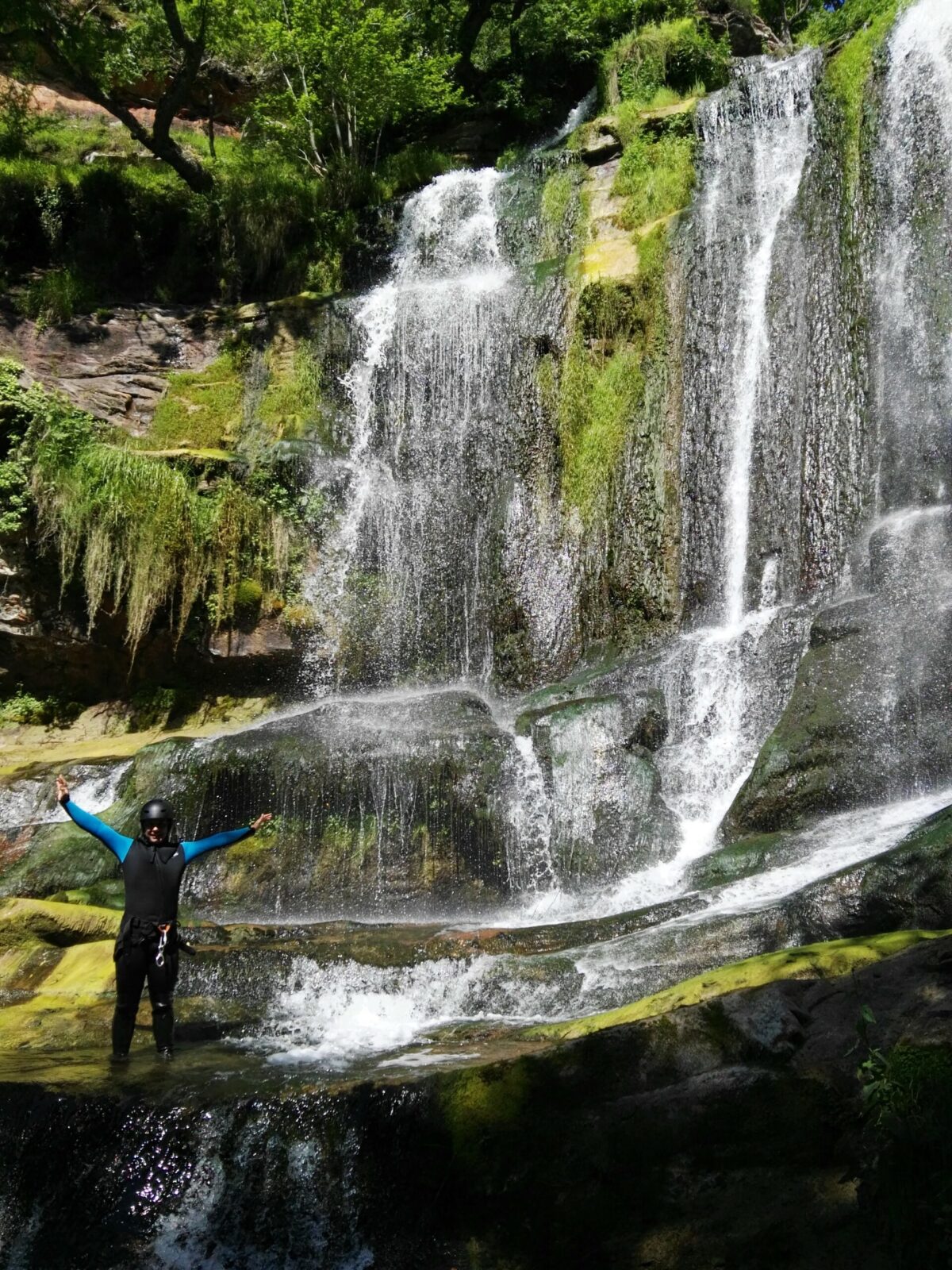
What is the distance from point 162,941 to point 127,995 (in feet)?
1.07

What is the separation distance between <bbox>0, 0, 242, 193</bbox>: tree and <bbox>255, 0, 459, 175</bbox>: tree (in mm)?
1297

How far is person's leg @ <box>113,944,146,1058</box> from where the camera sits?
18.3 ft

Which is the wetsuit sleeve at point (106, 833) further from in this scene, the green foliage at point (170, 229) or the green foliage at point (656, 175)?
the green foliage at point (170, 229)

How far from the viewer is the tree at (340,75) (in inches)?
689

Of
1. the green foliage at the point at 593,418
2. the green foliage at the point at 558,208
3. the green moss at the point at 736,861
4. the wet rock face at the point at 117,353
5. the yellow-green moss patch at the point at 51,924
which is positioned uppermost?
the green foliage at the point at 558,208

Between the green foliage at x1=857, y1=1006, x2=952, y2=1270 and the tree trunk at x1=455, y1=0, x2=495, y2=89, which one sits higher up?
the tree trunk at x1=455, y1=0, x2=495, y2=89

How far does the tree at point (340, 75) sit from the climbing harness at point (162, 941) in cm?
Answer: 1578

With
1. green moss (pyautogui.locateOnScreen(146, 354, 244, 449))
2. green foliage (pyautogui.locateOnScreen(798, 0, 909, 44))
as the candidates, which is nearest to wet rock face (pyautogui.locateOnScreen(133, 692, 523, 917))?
green moss (pyautogui.locateOnScreen(146, 354, 244, 449))

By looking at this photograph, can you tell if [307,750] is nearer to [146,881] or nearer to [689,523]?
[146,881]

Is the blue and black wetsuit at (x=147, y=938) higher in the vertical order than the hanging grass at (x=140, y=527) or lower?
lower

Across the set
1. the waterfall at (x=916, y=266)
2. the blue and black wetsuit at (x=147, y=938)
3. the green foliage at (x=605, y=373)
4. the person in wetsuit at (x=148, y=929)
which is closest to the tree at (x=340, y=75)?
the green foliage at (x=605, y=373)

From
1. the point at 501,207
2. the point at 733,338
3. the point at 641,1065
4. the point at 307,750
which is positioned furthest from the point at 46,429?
the point at 641,1065

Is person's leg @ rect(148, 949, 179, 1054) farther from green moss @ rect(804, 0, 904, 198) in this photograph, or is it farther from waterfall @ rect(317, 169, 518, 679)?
green moss @ rect(804, 0, 904, 198)

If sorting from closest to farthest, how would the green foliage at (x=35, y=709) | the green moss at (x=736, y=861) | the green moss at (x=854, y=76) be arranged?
the green moss at (x=736, y=861)
the green moss at (x=854, y=76)
the green foliage at (x=35, y=709)
